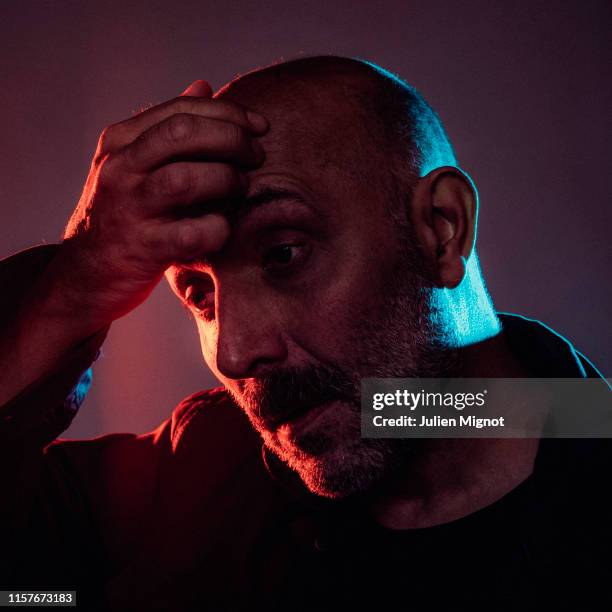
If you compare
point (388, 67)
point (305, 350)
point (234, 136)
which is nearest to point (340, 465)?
point (305, 350)

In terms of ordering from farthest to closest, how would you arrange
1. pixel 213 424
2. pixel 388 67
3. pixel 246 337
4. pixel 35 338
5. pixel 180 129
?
pixel 388 67, pixel 213 424, pixel 35 338, pixel 246 337, pixel 180 129

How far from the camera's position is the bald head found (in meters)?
1.11

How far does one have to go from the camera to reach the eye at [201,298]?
3.87ft

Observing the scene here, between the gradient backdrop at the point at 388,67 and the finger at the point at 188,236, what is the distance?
1433 mm

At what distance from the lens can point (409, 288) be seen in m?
1.13

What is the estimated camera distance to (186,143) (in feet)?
3.06

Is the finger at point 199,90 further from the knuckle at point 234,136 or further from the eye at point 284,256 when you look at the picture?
the eye at point 284,256

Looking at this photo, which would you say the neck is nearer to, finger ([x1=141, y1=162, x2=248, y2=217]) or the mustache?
the mustache

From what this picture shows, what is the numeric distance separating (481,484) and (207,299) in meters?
0.72

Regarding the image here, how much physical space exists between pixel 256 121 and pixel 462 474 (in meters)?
0.87

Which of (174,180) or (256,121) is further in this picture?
(256,121)

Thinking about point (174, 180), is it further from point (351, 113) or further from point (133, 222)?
point (351, 113)

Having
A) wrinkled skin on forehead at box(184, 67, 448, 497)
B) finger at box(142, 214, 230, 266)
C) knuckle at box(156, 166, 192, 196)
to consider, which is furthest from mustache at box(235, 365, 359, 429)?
knuckle at box(156, 166, 192, 196)

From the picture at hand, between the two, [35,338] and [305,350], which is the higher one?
[35,338]
